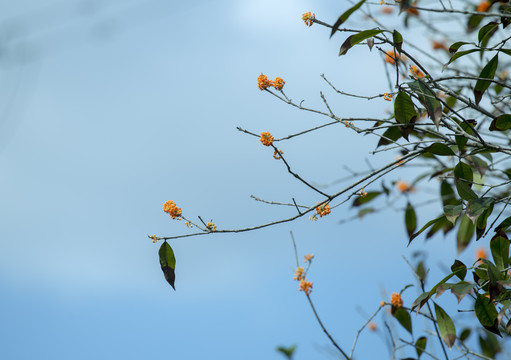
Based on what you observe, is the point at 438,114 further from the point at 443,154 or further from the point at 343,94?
the point at 343,94

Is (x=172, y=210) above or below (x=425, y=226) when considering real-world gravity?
above

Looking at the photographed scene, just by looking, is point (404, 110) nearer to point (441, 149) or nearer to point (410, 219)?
point (441, 149)

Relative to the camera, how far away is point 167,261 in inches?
73.9

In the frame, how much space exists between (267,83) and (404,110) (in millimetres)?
567

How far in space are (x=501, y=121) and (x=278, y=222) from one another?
86 cm

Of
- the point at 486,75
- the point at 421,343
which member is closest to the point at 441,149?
the point at 486,75

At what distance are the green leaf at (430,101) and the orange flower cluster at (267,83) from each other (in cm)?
59

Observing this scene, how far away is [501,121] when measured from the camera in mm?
1801

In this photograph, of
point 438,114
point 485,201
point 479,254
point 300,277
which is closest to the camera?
point 438,114

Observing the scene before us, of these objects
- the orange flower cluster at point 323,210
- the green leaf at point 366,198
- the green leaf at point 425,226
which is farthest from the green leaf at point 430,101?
the green leaf at point 366,198

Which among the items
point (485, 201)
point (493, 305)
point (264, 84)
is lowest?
point (493, 305)

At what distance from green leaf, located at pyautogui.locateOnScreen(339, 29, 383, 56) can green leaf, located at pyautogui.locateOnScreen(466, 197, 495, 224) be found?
2.16 ft

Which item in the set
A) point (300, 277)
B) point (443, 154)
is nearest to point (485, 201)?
point (443, 154)

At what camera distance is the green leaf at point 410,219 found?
107 inches
